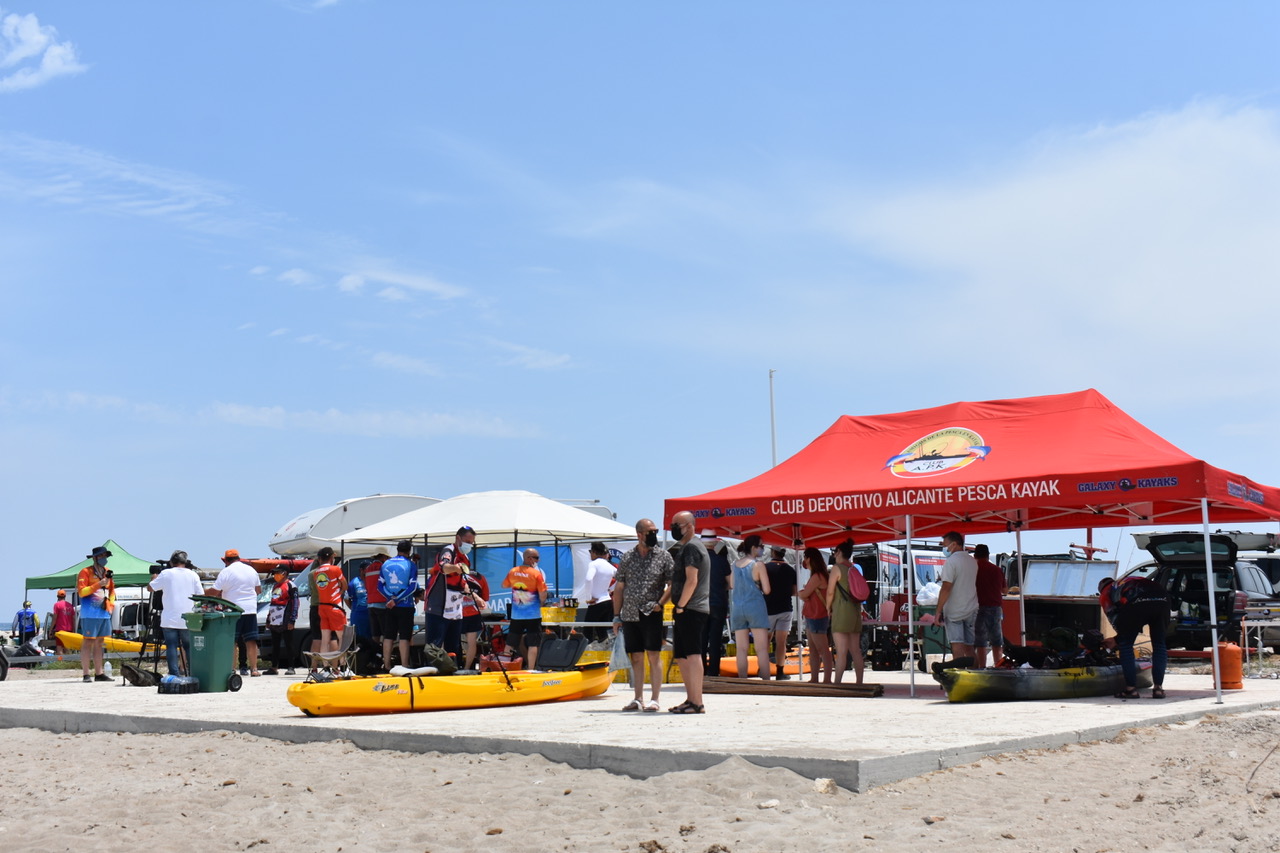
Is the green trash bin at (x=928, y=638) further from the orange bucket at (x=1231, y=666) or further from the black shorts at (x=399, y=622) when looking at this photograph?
the black shorts at (x=399, y=622)

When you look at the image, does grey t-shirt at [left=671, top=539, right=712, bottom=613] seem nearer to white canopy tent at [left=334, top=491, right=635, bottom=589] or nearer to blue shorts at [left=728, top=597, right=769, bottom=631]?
blue shorts at [left=728, top=597, right=769, bottom=631]

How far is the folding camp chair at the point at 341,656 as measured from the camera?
11875mm

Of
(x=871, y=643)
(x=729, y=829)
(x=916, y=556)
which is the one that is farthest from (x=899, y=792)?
(x=916, y=556)

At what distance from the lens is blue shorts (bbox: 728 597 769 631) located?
14.3 meters

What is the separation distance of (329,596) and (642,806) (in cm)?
1008

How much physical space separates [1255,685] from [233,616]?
11.4 metres

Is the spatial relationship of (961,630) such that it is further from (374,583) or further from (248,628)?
(248,628)

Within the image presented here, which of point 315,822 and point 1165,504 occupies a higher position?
point 1165,504

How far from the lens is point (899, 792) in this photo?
6.24 metres

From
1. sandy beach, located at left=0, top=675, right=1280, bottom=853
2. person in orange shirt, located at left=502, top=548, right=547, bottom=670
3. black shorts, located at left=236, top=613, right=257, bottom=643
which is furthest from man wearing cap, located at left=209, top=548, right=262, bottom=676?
sandy beach, located at left=0, top=675, right=1280, bottom=853

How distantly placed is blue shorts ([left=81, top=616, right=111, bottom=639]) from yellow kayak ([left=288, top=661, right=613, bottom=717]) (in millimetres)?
6504

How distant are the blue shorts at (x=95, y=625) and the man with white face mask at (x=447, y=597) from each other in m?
4.61

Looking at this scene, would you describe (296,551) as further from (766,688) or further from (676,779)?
(676,779)

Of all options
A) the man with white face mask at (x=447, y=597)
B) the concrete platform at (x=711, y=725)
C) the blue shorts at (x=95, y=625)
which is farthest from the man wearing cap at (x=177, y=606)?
the man with white face mask at (x=447, y=597)
